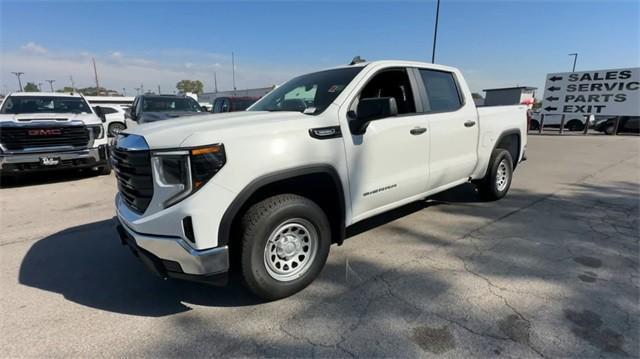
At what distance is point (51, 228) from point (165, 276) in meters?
3.26

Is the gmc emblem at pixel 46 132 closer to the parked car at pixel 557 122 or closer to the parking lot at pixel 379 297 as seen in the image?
the parking lot at pixel 379 297

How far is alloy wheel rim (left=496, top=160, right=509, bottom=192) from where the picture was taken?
529 centimetres

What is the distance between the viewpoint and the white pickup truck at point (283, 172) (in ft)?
7.64

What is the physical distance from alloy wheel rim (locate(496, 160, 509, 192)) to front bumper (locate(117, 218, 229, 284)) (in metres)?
4.45

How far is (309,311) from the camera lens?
2.68m

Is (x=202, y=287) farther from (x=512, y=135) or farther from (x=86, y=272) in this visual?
(x=512, y=135)

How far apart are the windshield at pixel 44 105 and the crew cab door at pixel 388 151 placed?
7.68 metres

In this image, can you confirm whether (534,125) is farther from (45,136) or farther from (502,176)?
(45,136)

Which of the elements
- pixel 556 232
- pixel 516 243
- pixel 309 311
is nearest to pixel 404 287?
pixel 309 311

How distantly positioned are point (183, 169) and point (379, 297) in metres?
1.81

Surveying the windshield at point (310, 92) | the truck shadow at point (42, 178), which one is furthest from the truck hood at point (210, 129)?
the truck shadow at point (42, 178)

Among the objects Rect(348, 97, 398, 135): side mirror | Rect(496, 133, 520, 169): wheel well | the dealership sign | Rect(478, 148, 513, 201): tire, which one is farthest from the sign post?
Rect(348, 97, 398, 135): side mirror

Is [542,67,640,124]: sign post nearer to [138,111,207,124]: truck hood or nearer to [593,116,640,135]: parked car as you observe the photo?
[593,116,640,135]: parked car

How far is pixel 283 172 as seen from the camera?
8.49 feet
